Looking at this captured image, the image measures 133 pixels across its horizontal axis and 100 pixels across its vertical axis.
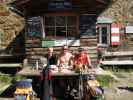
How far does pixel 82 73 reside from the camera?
12.4m

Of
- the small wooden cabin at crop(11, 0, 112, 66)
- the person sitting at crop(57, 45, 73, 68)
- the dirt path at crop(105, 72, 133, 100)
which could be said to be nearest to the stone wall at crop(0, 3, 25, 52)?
the small wooden cabin at crop(11, 0, 112, 66)

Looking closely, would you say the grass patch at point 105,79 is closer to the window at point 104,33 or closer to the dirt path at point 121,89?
the dirt path at point 121,89

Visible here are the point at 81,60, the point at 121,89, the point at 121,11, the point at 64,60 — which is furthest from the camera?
the point at 121,11

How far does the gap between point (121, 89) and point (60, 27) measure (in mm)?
3436

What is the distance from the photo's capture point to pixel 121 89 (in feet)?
47.2

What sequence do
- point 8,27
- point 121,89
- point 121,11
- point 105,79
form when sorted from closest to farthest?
point 121,89 < point 105,79 < point 8,27 < point 121,11

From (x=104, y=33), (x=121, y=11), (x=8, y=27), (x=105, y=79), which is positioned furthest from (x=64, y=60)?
(x=121, y=11)

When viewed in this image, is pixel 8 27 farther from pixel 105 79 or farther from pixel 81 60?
pixel 81 60

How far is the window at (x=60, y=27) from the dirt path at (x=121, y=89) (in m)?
2.41

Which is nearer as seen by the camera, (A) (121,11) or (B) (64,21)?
(B) (64,21)

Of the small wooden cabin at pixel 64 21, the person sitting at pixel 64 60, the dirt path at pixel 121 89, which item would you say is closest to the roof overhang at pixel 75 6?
the small wooden cabin at pixel 64 21

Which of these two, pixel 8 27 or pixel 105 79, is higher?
pixel 8 27

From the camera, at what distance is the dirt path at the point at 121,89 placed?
13.1 metres

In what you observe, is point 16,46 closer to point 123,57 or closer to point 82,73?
point 123,57
